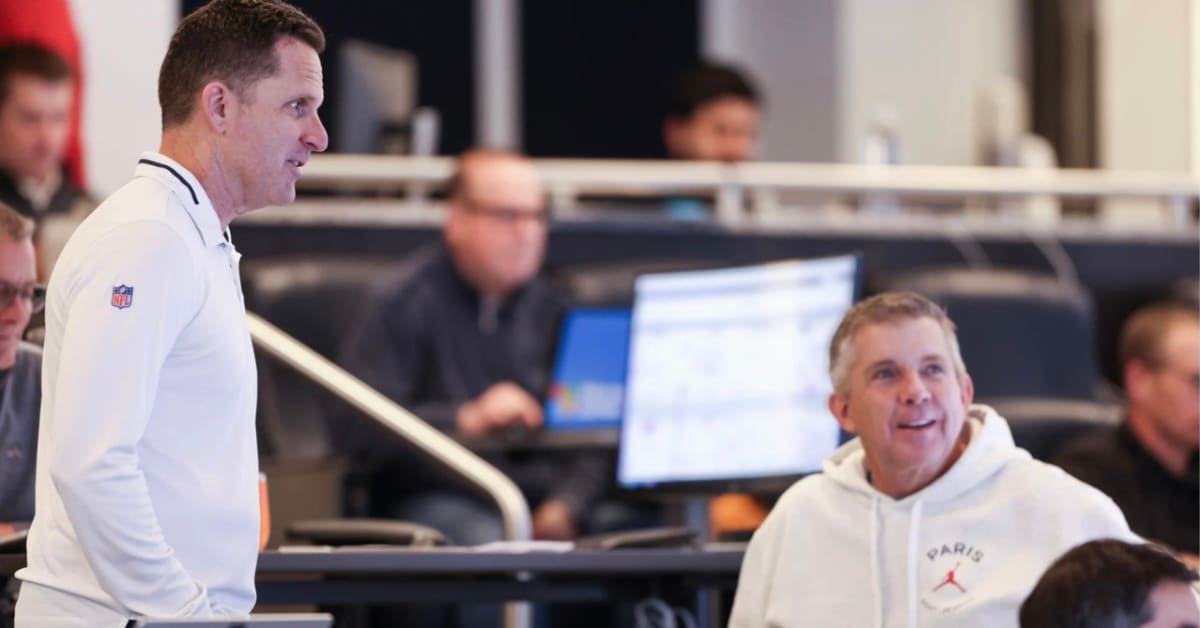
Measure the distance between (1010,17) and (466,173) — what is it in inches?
180

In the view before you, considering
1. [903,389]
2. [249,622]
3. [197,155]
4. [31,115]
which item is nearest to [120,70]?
[31,115]

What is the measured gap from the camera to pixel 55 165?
4.09 metres

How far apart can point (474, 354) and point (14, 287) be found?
2.07 metres

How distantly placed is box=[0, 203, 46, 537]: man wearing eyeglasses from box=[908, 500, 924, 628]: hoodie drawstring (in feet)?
4.17

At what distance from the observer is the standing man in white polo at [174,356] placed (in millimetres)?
1824

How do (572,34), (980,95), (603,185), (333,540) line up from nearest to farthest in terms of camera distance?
(333,540) < (603,185) < (980,95) < (572,34)

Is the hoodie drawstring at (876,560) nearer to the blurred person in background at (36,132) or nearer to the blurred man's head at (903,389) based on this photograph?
the blurred man's head at (903,389)

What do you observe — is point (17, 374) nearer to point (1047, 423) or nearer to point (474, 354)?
point (474, 354)

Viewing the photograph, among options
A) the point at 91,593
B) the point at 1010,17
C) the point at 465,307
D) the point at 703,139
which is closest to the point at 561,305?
the point at 465,307

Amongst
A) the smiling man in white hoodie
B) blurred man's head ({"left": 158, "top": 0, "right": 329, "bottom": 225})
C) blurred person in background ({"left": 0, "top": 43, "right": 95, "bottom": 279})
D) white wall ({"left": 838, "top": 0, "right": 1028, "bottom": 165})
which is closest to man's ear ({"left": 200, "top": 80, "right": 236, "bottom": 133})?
blurred man's head ({"left": 158, "top": 0, "right": 329, "bottom": 225})

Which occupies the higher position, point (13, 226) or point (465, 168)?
point (465, 168)

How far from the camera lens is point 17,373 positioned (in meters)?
2.57

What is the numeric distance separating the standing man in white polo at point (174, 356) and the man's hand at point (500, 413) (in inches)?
75.6

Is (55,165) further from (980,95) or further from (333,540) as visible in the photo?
(980,95)
